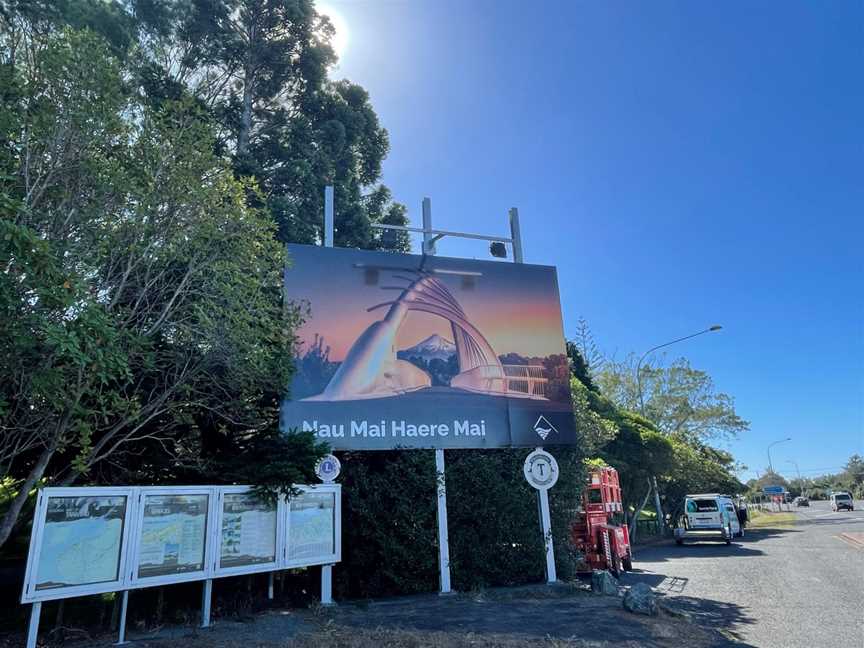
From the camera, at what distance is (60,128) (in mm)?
6867

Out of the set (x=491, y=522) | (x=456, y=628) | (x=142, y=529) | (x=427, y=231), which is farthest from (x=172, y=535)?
(x=427, y=231)

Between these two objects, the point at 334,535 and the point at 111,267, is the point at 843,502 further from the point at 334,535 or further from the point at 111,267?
the point at 111,267

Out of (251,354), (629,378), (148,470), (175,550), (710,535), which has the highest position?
(629,378)

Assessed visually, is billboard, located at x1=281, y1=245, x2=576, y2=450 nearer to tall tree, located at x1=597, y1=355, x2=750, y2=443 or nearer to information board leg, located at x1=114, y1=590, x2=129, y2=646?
information board leg, located at x1=114, y1=590, x2=129, y2=646

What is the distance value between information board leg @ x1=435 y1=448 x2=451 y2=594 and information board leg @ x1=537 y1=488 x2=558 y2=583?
6.82 ft

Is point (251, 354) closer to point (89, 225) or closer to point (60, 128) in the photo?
point (89, 225)

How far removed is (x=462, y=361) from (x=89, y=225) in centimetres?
745

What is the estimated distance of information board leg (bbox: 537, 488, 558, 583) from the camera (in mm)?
11602

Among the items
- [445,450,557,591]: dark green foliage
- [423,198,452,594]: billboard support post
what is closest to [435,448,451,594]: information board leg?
[423,198,452,594]: billboard support post

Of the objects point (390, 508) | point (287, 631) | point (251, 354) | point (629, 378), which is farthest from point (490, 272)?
point (629, 378)

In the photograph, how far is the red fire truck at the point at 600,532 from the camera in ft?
47.3

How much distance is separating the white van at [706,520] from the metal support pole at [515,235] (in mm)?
16632

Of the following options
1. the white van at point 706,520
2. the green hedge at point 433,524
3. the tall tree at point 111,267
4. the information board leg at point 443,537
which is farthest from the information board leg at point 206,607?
the white van at point 706,520

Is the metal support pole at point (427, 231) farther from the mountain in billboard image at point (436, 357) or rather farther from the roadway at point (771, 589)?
the roadway at point (771, 589)
